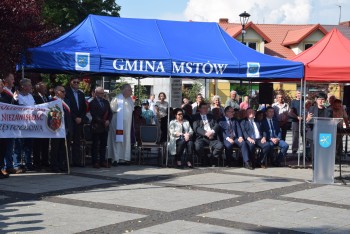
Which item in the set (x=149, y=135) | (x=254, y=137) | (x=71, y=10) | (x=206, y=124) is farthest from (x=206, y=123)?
(x=71, y=10)

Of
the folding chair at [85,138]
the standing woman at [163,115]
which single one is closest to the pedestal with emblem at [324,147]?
the standing woman at [163,115]

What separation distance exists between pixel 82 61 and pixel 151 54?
61.7 inches

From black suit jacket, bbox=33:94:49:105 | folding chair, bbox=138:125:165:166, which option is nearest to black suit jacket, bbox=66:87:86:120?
black suit jacket, bbox=33:94:49:105

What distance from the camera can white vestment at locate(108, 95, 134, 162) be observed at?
1408 centimetres

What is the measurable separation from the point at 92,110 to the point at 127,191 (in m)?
3.55

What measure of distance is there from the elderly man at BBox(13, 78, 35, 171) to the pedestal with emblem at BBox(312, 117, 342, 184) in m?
5.45

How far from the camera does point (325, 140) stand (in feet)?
38.3

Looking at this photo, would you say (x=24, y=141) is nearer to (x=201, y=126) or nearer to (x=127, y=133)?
(x=127, y=133)

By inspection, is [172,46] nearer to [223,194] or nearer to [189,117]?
[189,117]

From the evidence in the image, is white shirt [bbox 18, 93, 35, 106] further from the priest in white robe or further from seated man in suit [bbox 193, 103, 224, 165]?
seated man in suit [bbox 193, 103, 224, 165]

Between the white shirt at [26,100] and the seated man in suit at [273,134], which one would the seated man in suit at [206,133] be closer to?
the seated man in suit at [273,134]

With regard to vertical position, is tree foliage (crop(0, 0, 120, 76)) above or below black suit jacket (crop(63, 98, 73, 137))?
above

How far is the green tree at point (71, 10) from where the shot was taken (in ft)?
100

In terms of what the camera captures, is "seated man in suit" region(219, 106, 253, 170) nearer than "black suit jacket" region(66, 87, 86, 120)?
No
